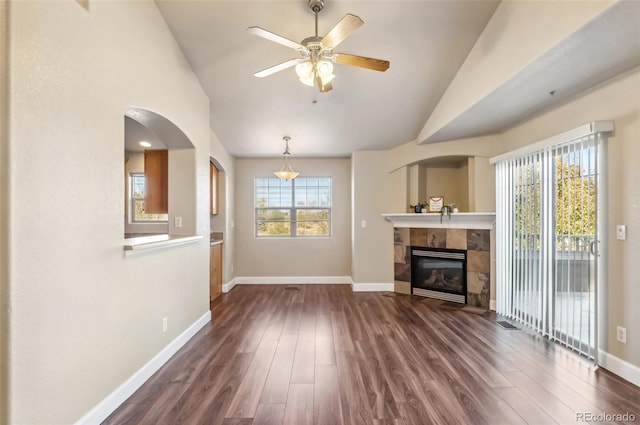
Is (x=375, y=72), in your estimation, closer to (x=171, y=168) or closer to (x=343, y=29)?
(x=343, y=29)

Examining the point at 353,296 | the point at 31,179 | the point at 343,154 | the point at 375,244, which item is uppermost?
the point at 343,154

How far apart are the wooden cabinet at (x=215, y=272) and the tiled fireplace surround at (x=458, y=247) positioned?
119 inches

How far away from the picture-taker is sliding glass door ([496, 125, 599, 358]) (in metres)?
2.58

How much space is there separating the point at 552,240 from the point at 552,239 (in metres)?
0.01

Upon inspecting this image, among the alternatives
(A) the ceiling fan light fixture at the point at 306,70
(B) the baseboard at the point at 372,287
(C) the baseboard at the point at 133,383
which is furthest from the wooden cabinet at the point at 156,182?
(B) the baseboard at the point at 372,287

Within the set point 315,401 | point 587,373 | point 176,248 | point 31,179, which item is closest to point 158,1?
point 31,179

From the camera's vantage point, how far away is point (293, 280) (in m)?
5.61

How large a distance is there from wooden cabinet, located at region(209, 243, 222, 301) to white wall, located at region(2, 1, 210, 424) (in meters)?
1.97

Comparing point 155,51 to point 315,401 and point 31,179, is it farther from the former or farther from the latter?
point 315,401

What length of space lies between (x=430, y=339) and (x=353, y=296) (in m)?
1.82

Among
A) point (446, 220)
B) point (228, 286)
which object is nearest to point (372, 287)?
point (446, 220)

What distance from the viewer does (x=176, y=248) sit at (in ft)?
9.42

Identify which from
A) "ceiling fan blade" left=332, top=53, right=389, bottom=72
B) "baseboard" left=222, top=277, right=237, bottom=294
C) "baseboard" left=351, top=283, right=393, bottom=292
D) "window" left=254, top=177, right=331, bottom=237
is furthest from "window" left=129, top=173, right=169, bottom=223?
"ceiling fan blade" left=332, top=53, right=389, bottom=72

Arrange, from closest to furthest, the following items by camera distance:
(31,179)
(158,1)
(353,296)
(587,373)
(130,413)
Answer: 1. (31,179)
2. (130,413)
3. (587,373)
4. (158,1)
5. (353,296)
